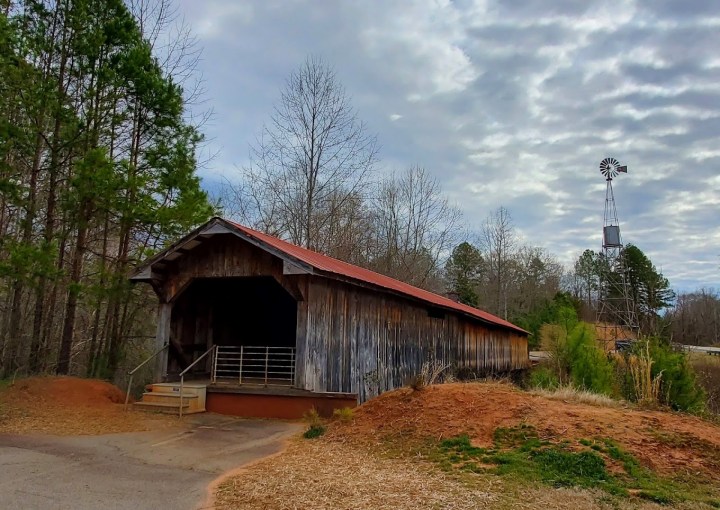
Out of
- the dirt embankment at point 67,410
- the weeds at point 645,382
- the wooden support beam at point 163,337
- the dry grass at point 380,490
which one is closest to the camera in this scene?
the dry grass at point 380,490

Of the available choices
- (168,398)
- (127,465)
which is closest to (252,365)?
(168,398)

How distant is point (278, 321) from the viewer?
17.8m

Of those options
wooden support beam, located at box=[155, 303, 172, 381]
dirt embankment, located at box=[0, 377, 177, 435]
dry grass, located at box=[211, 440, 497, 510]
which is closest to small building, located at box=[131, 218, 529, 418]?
wooden support beam, located at box=[155, 303, 172, 381]

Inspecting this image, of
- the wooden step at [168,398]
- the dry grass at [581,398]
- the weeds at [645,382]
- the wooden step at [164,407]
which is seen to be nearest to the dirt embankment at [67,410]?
the wooden step at [164,407]

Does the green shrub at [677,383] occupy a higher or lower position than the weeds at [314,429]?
higher

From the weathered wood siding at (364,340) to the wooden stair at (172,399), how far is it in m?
2.49

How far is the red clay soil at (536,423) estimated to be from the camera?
6949 mm

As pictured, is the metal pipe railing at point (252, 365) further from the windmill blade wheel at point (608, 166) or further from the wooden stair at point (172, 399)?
the windmill blade wheel at point (608, 166)

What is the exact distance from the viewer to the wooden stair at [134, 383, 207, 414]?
1133 centimetres

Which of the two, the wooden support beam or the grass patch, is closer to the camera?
the grass patch

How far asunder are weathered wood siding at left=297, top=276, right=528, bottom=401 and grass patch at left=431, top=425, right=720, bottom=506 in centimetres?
443

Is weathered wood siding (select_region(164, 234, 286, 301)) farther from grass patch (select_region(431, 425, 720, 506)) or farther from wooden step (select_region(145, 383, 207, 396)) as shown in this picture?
grass patch (select_region(431, 425, 720, 506))

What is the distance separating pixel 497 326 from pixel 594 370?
11.7 m

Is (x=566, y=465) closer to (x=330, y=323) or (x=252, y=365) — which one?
(x=330, y=323)
